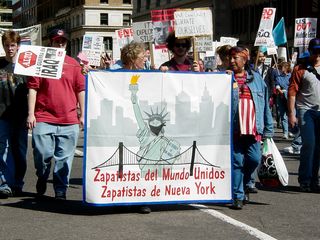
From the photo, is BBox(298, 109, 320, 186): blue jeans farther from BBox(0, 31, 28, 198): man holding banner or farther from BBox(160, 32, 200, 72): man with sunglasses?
BBox(0, 31, 28, 198): man holding banner

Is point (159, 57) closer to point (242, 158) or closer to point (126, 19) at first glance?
point (242, 158)

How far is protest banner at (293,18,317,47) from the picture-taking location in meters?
23.0

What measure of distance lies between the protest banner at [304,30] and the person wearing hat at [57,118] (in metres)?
15.4

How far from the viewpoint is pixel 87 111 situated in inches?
295

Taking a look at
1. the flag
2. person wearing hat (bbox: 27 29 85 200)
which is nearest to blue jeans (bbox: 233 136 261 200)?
person wearing hat (bbox: 27 29 85 200)

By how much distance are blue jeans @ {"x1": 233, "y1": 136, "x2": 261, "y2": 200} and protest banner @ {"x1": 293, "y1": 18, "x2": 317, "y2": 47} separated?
49.6ft

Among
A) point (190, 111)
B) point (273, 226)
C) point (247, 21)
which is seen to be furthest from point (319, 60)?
point (247, 21)

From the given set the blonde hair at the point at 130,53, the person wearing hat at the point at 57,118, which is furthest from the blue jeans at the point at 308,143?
the person wearing hat at the point at 57,118

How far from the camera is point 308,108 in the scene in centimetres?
950

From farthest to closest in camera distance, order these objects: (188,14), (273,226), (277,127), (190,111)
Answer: (277,127) < (188,14) < (190,111) < (273,226)

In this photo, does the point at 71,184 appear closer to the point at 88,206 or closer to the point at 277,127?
the point at 88,206

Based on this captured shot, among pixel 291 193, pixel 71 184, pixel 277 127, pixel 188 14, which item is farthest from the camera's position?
pixel 277 127

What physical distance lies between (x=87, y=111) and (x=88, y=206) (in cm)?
117

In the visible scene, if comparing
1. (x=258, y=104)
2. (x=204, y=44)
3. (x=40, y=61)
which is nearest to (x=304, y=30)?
(x=204, y=44)
